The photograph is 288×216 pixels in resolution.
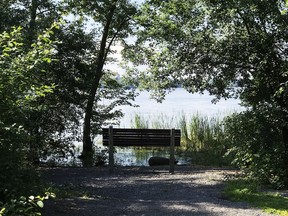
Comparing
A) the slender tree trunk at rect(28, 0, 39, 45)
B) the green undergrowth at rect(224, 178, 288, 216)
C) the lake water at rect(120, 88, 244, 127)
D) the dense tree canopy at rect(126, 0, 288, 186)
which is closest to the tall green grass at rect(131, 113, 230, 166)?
the lake water at rect(120, 88, 244, 127)

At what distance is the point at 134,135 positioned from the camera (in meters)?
10.6

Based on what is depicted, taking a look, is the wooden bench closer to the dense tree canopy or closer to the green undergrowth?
the dense tree canopy

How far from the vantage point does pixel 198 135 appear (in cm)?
1620

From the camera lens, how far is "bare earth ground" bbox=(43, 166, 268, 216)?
5.64 metres

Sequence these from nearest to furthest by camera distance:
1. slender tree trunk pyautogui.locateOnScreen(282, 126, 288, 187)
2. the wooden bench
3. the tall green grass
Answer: slender tree trunk pyautogui.locateOnScreen(282, 126, 288, 187), the wooden bench, the tall green grass

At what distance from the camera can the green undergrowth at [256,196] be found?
224 inches

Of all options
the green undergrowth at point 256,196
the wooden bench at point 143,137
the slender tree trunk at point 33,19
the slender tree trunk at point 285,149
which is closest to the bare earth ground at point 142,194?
the green undergrowth at point 256,196

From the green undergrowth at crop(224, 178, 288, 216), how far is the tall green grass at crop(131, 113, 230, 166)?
527 centimetres

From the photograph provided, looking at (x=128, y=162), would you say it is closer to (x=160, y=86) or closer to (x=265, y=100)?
(x=160, y=86)

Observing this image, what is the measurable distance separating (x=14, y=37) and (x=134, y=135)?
6.28m

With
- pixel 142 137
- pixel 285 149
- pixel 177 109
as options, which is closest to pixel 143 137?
pixel 142 137

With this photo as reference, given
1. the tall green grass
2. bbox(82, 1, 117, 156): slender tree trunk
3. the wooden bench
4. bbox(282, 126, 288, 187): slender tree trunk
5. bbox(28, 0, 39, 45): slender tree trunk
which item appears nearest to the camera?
bbox(282, 126, 288, 187): slender tree trunk

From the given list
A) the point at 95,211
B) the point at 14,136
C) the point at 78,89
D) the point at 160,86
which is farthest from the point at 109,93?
the point at 14,136

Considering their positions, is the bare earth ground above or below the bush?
below
